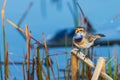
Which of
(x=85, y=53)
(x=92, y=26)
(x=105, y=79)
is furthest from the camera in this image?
(x=92, y=26)

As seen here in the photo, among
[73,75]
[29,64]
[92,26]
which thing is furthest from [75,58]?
[92,26]

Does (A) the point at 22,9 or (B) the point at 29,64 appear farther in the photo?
(A) the point at 22,9

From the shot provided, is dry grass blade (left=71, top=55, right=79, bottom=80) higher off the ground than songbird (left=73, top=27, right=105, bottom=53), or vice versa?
songbird (left=73, top=27, right=105, bottom=53)

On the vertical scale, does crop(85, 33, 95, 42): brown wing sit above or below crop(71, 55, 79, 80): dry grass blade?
above

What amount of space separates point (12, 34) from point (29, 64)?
0.56 metres

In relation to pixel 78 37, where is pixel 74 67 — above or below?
below

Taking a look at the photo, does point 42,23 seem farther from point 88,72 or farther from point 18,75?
point 88,72

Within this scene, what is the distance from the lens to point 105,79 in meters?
1.86

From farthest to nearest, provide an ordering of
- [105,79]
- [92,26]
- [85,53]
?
[92,26] → [85,53] → [105,79]

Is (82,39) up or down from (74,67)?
up

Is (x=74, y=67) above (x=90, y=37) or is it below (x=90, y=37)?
below

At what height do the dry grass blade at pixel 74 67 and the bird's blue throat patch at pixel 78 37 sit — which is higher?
the bird's blue throat patch at pixel 78 37

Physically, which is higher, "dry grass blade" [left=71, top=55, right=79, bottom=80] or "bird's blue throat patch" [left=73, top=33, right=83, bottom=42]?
"bird's blue throat patch" [left=73, top=33, right=83, bottom=42]

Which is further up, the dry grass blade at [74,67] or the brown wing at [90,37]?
the brown wing at [90,37]
